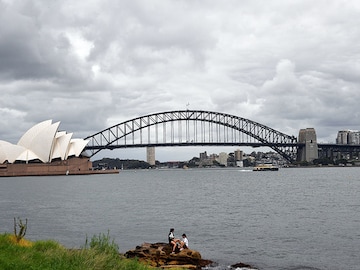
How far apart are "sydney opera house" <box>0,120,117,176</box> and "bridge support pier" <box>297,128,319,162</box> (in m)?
73.5

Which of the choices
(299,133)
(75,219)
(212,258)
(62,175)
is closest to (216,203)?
(75,219)

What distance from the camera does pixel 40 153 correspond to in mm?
115938

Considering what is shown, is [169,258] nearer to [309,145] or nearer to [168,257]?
[168,257]

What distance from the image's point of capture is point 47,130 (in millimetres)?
110062

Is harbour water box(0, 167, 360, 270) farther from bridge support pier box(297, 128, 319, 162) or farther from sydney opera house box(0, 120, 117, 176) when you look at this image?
bridge support pier box(297, 128, 319, 162)

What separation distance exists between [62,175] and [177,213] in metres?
90.8

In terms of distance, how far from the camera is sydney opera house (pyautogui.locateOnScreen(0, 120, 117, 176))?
11358 centimetres

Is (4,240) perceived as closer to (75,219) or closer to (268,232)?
(268,232)

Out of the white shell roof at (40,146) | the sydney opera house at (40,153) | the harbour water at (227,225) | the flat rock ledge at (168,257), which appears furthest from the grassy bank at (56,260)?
the sydney opera house at (40,153)

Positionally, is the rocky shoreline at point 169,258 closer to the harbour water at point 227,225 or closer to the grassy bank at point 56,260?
the harbour water at point 227,225

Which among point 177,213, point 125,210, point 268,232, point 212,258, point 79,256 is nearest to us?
point 79,256

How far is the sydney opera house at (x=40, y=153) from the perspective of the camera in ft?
373

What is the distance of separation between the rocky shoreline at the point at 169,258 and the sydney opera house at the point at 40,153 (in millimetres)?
94758

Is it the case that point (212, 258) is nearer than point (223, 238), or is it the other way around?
point (212, 258)
